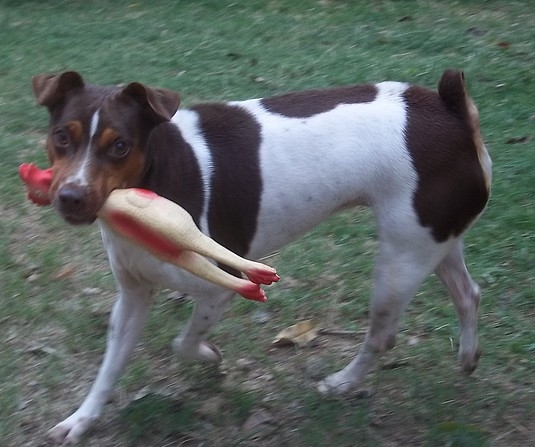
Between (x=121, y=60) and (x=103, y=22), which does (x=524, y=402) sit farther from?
(x=103, y=22)

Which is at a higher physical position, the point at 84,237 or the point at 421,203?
the point at 421,203

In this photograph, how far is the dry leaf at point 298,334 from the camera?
4.45 meters

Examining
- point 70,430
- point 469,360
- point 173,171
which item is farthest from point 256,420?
point 173,171

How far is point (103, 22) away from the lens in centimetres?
977

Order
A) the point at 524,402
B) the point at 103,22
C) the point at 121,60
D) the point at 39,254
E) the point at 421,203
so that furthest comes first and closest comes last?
the point at 103,22 → the point at 121,60 → the point at 39,254 → the point at 524,402 → the point at 421,203

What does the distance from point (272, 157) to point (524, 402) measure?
1.47 metres

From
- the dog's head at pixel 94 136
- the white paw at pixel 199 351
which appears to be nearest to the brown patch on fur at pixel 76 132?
the dog's head at pixel 94 136

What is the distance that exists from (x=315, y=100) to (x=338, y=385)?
4.02 feet

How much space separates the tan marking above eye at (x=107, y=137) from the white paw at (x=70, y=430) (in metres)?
1.19

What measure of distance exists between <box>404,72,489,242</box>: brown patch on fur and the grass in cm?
77

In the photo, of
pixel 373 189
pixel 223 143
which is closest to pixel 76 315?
pixel 223 143

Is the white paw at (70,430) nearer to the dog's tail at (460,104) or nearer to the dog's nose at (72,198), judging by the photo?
the dog's nose at (72,198)

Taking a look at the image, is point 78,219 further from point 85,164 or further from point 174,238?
point 174,238

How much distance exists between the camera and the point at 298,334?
451 cm
